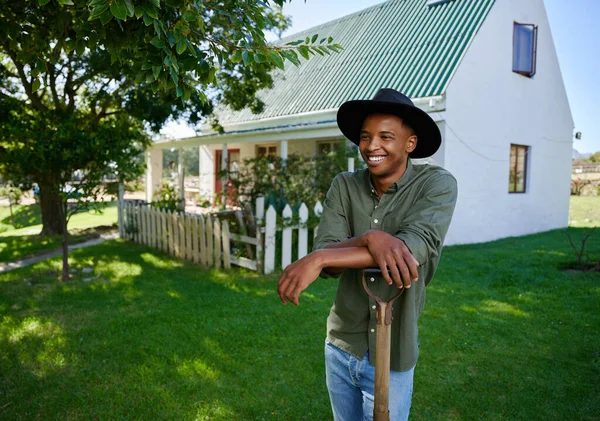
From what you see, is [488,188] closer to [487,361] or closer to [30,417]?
[487,361]

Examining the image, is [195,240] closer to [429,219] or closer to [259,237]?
[259,237]

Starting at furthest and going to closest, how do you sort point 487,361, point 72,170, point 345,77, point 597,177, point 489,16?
point 597,177
point 345,77
point 489,16
point 72,170
point 487,361

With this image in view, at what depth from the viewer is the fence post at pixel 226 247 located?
7.66 m

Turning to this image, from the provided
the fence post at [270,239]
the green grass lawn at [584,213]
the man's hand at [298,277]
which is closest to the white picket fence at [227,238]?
the fence post at [270,239]

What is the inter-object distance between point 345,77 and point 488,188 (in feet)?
17.0

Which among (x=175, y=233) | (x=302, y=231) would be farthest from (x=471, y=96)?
(x=175, y=233)

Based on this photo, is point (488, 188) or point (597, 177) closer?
point (488, 188)

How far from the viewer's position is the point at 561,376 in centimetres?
400

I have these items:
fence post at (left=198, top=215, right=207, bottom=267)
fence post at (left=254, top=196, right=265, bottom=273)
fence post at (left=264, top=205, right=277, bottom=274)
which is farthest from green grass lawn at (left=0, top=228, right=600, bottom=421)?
fence post at (left=198, top=215, right=207, bottom=267)

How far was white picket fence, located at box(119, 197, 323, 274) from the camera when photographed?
24.3 ft

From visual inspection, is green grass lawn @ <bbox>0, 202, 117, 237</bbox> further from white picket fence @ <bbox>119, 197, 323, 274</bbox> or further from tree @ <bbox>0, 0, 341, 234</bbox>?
white picket fence @ <bbox>119, 197, 323, 274</bbox>

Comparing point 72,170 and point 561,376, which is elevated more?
point 72,170

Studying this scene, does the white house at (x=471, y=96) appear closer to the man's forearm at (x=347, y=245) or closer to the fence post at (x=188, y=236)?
the fence post at (x=188, y=236)

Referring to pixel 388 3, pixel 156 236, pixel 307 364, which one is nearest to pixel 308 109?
pixel 388 3
